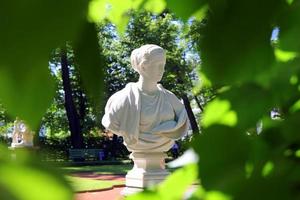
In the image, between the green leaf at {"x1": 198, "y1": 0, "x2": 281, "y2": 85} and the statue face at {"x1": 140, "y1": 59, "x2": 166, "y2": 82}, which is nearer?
the green leaf at {"x1": 198, "y1": 0, "x2": 281, "y2": 85}

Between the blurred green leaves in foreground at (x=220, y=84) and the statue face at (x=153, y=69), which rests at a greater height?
the statue face at (x=153, y=69)

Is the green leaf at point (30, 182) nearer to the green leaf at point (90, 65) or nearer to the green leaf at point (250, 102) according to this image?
the green leaf at point (90, 65)

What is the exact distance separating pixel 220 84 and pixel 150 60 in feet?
20.1

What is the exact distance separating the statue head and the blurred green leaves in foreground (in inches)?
234

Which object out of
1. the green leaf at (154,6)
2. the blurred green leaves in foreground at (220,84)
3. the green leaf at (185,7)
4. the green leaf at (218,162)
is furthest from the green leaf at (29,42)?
the green leaf at (154,6)

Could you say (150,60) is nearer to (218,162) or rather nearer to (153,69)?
(153,69)

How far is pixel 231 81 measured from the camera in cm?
74

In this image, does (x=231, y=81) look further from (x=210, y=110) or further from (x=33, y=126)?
(x=33, y=126)

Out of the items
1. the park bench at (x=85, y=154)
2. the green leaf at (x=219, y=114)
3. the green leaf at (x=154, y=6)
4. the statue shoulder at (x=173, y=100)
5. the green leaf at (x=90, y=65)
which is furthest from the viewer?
the park bench at (x=85, y=154)

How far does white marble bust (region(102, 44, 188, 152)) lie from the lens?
6.85 metres

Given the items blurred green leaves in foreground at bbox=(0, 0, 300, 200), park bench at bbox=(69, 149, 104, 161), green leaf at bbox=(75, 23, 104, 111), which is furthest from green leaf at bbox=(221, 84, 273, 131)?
park bench at bbox=(69, 149, 104, 161)

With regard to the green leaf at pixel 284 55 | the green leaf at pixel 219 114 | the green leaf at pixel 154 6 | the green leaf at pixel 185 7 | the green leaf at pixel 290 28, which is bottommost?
the green leaf at pixel 219 114

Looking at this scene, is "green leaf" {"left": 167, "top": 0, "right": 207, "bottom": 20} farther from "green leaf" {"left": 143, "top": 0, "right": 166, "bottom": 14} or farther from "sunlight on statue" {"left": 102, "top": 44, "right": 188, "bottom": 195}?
"sunlight on statue" {"left": 102, "top": 44, "right": 188, "bottom": 195}

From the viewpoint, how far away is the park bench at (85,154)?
75.6 ft
